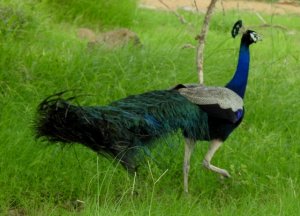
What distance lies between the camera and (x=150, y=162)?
4.02 meters

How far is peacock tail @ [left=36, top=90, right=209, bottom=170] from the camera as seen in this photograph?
133 inches

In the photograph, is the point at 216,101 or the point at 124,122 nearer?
the point at 124,122

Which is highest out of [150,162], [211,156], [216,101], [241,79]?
[241,79]

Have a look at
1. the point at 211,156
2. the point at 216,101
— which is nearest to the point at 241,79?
the point at 216,101

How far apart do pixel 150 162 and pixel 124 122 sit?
58 centimetres

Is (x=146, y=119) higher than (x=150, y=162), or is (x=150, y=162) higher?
(x=146, y=119)

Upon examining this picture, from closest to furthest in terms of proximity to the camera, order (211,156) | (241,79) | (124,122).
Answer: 1. (124,122)
2. (211,156)
3. (241,79)

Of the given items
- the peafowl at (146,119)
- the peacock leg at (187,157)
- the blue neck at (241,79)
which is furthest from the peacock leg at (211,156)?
the blue neck at (241,79)

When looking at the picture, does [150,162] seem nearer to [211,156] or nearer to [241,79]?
[211,156]

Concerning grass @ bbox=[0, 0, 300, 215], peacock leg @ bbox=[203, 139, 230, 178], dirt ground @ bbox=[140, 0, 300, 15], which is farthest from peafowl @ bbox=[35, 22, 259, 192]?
dirt ground @ bbox=[140, 0, 300, 15]

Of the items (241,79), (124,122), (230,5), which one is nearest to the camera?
(124,122)

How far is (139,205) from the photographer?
11.6 feet

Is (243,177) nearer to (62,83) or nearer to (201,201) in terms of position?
(201,201)

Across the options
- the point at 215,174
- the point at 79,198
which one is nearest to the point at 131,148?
the point at 79,198
